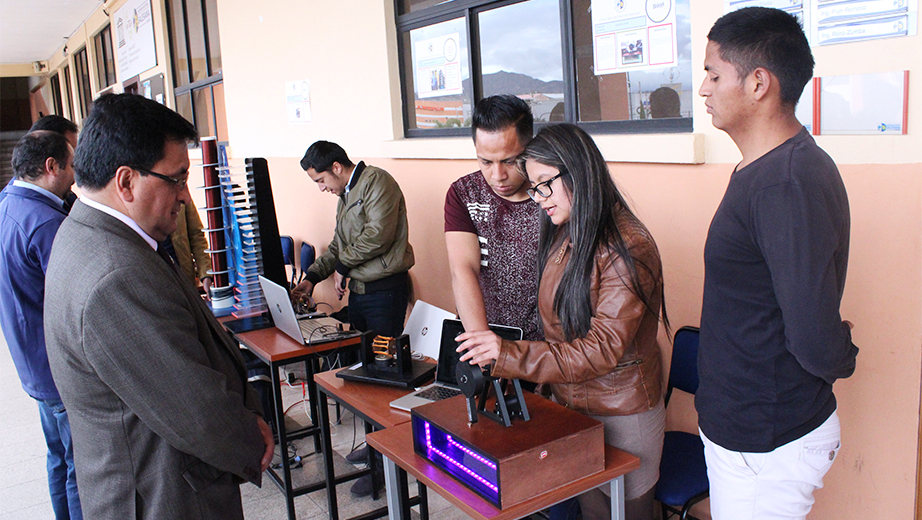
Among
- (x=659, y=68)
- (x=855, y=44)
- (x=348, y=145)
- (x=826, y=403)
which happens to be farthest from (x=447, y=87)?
(x=826, y=403)

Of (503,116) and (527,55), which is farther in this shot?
(527,55)

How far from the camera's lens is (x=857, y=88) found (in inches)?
64.7

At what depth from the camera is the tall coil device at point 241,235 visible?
2.83 meters

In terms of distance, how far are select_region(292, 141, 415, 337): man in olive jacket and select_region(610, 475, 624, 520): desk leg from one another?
1.95 metres

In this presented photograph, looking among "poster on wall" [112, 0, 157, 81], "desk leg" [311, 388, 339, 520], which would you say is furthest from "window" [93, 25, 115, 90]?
"desk leg" [311, 388, 339, 520]

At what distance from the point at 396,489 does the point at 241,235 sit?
5.56 ft

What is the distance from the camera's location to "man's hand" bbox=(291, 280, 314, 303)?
9.59ft

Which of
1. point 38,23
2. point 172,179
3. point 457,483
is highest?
point 38,23

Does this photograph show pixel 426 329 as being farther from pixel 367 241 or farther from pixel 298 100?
pixel 298 100

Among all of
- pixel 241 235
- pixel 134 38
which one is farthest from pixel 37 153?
pixel 134 38

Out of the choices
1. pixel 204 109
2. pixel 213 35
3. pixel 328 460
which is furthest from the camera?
pixel 204 109

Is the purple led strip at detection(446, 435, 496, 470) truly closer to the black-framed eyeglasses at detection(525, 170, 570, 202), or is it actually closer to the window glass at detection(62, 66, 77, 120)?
the black-framed eyeglasses at detection(525, 170, 570, 202)

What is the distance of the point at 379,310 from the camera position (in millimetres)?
3385

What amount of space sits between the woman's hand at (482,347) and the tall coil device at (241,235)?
5.03 ft
